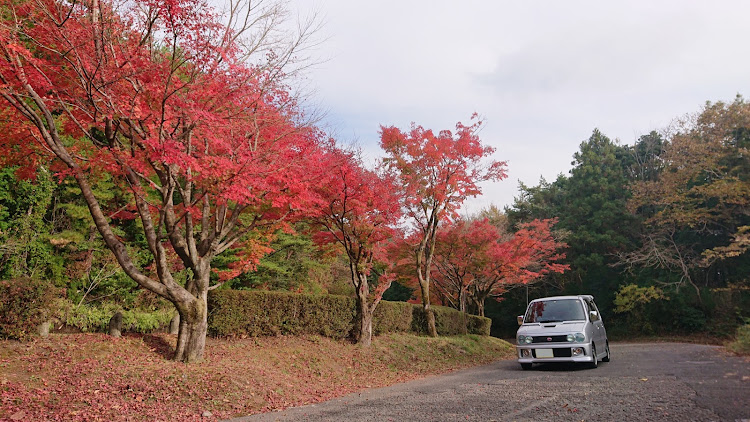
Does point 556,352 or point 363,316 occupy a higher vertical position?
point 363,316

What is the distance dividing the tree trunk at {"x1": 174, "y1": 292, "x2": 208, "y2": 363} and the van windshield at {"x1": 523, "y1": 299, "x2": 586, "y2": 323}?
7382 millimetres

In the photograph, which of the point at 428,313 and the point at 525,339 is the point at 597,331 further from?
the point at 428,313

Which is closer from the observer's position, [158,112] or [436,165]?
[158,112]

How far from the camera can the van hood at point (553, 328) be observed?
9508 mm

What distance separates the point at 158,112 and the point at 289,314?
646cm

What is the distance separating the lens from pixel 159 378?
22.9ft

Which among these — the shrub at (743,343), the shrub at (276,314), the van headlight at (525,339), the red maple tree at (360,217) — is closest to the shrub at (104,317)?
the shrub at (276,314)

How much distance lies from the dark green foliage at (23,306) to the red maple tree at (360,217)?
5997 millimetres

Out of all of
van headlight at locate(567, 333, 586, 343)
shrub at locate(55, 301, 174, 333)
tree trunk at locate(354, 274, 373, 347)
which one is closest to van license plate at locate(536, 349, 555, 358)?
van headlight at locate(567, 333, 586, 343)

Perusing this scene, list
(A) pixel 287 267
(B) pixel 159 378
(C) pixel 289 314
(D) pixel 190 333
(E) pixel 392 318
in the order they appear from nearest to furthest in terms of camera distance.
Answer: (B) pixel 159 378
(D) pixel 190 333
(C) pixel 289 314
(E) pixel 392 318
(A) pixel 287 267

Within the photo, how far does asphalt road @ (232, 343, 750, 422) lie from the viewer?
5051 mm

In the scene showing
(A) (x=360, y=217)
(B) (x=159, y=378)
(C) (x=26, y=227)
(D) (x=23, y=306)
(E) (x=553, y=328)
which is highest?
(A) (x=360, y=217)

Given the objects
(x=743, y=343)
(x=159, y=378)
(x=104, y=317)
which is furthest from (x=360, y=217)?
(x=743, y=343)

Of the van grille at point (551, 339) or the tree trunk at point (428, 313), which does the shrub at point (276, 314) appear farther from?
the van grille at point (551, 339)
